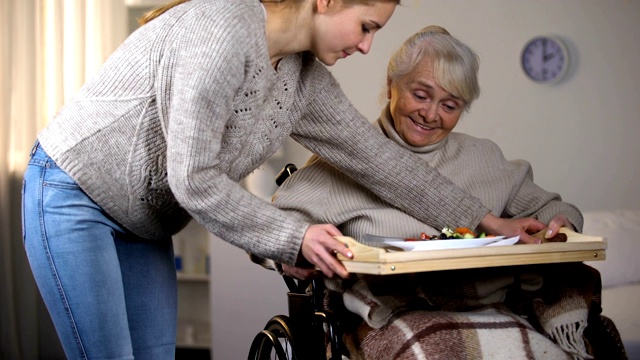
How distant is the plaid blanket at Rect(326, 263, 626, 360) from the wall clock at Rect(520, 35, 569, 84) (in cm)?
198

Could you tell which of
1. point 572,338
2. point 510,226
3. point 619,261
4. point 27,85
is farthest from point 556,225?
point 27,85

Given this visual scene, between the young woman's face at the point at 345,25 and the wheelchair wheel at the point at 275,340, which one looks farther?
the wheelchair wheel at the point at 275,340

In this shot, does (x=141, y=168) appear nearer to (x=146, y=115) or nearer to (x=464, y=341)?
(x=146, y=115)

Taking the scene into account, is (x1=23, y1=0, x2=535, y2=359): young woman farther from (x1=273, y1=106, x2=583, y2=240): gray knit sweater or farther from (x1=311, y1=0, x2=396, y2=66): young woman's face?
(x1=273, y1=106, x2=583, y2=240): gray knit sweater

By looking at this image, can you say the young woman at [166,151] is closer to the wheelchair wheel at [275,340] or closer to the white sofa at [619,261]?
the wheelchair wheel at [275,340]

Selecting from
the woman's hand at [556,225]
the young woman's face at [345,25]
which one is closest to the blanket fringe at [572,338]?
the woman's hand at [556,225]

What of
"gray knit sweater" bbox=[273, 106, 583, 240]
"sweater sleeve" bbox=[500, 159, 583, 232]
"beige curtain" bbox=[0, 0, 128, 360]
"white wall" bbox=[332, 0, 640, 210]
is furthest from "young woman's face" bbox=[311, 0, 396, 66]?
"beige curtain" bbox=[0, 0, 128, 360]

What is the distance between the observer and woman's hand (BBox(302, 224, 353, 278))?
1.37m

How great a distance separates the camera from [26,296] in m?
4.17

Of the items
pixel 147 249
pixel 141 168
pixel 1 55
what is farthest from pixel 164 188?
pixel 1 55

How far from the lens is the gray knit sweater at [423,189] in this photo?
1930 millimetres

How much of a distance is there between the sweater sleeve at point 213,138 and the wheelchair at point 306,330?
40 cm

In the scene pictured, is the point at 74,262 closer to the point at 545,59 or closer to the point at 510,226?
the point at 510,226

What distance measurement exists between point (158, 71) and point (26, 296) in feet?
10.3
